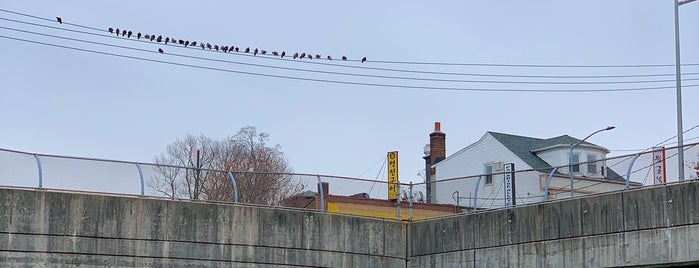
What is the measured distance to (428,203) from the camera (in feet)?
113

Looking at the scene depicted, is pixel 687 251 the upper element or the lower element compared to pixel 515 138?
lower

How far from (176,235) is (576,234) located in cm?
993

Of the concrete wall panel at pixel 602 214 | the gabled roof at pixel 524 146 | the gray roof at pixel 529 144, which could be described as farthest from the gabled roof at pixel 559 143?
the concrete wall panel at pixel 602 214

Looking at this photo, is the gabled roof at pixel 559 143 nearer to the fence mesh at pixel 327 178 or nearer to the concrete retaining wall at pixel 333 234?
the fence mesh at pixel 327 178

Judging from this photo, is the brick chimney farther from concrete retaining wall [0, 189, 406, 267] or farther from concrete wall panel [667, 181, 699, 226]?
concrete wall panel [667, 181, 699, 226]

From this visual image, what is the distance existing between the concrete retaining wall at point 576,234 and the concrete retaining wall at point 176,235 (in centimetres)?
196

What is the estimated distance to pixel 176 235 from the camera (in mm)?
26125

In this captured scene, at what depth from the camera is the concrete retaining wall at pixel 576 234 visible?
23047mm

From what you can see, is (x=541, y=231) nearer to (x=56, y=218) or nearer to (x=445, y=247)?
(x=445, y=247)

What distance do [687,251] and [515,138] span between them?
1648 inches

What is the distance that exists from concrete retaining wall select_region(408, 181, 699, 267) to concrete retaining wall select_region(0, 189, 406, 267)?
1960mm

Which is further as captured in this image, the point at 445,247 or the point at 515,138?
the point at 515,138

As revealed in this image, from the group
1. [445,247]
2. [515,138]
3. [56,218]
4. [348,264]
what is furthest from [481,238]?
[515,138]

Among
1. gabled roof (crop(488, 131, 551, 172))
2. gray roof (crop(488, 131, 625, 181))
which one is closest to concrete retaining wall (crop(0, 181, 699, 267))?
gabled roof (crop(488, 131, 551, 172))
